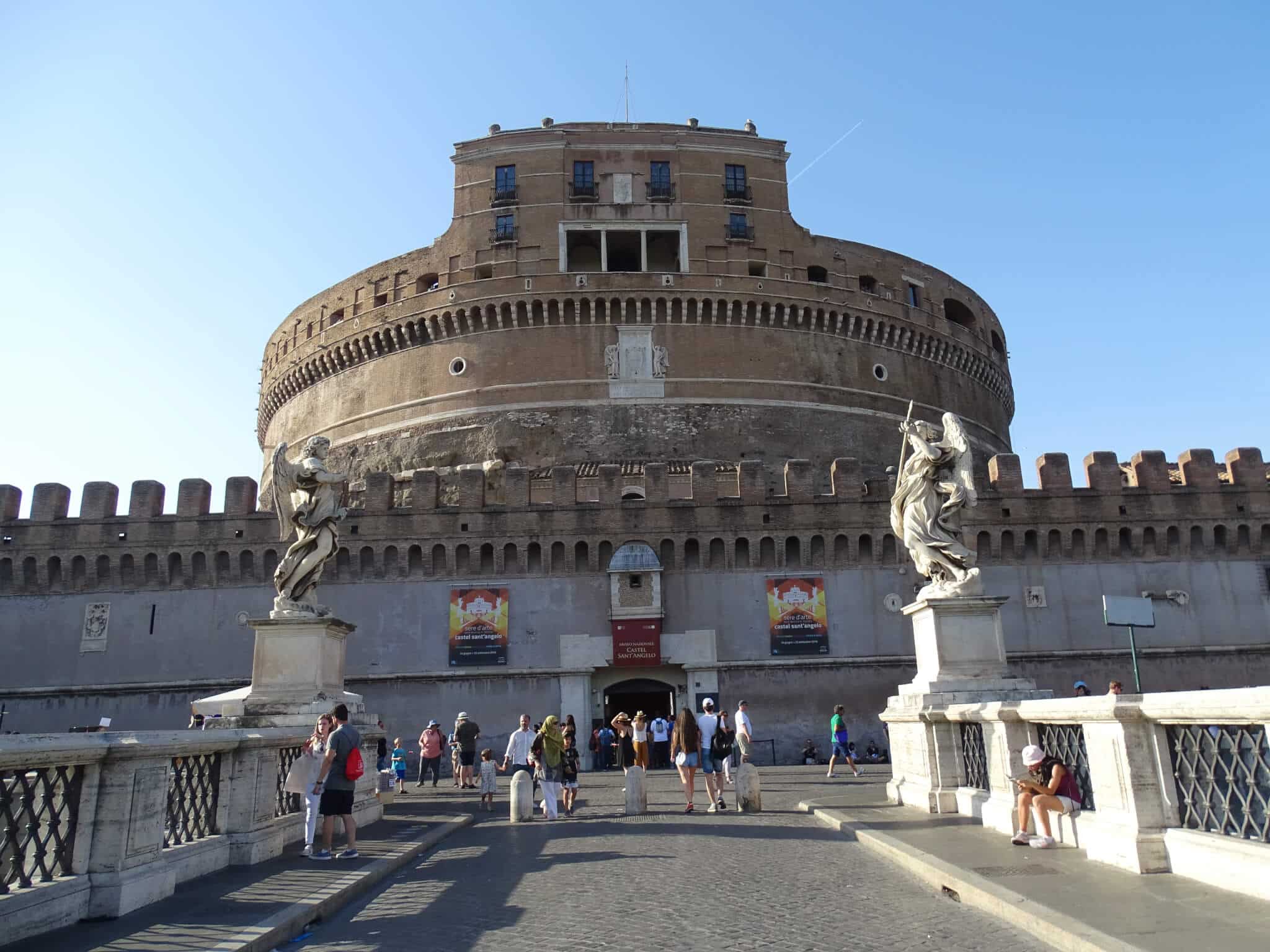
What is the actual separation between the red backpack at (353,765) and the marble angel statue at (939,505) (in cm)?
526

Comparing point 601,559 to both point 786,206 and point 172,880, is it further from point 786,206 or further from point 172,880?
point 172,880

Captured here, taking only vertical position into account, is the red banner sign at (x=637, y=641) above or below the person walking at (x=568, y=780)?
above

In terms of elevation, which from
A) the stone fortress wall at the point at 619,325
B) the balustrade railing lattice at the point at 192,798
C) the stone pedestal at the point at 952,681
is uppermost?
the stone fortress wall at the point at 619,325

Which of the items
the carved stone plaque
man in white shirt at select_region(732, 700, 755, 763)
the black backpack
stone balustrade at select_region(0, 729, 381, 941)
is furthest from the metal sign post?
the carved stone plaque

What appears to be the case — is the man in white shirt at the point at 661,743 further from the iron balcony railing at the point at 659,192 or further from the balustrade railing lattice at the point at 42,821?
the iron balcony railing at the point at 659,192

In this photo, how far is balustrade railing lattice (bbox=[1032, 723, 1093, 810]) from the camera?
6504 millimetres

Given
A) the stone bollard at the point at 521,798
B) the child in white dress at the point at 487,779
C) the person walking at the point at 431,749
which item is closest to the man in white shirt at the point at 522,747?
the stone bollard at the point at 521,798

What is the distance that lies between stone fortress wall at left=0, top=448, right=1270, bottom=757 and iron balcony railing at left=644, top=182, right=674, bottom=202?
12.0 m

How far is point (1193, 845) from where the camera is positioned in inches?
206

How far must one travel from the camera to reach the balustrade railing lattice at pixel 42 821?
4738 mm

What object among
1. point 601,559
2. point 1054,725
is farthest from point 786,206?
point 1054,725

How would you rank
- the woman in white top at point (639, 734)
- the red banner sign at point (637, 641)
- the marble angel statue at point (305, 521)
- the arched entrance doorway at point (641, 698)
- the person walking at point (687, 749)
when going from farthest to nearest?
the arched entrance doorway at point (641, 698)
the red banner sign at point (637, 641)
the woman in white top at point (639, 734)
the person walking at point (687, 749)
the marble angel statue at point (305, 521)

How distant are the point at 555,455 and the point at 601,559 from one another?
6872 mm

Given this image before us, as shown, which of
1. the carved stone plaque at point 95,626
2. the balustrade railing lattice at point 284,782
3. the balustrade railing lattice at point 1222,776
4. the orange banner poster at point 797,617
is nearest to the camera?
the balustrade railing lattice at point 1222,776
